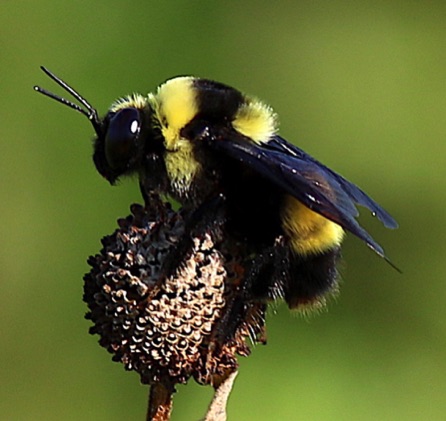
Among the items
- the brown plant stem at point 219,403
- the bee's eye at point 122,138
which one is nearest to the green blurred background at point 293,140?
the brown plant stem at point 219,403

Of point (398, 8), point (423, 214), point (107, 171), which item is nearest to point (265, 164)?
point (107, 171)

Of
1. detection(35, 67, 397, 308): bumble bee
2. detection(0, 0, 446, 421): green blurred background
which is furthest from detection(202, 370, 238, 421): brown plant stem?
detection(0, 0, 446, 421): green blurred background

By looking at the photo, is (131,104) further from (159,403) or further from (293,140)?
(293,140)

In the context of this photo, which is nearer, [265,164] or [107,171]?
[265,164]

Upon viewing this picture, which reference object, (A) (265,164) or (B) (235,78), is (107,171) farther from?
(B) (235,78)

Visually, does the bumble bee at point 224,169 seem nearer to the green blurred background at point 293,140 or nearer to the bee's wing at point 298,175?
the bee's wing at point 298,175

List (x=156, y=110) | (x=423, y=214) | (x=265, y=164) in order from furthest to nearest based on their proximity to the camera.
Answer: (x=423, y=214) → (x=156, y=110) → (x=265, y=164)
